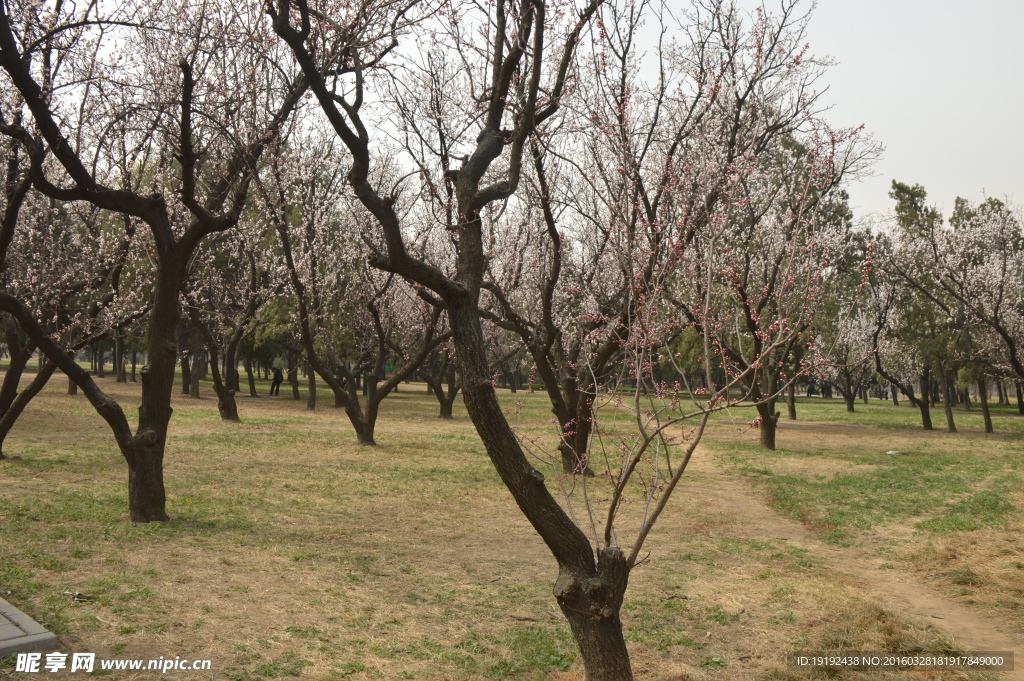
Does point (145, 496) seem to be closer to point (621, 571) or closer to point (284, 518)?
point (284, 518)

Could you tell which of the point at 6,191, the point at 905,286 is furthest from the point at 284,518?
the point at 905,286

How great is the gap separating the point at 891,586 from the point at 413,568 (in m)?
4.60

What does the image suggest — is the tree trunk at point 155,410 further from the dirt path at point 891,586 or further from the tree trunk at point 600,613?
the dirt path at point 891,586

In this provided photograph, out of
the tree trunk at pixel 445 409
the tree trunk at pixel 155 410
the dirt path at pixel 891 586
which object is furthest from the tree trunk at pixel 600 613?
the tree trunk at pixel 445 409

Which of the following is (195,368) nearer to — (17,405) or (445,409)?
(445,409)

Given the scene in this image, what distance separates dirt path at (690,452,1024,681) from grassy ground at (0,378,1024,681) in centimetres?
20

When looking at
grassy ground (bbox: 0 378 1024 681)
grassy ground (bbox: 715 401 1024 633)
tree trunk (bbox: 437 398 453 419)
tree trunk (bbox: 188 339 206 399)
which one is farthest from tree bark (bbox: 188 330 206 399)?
grassy ground (bbox: 715 401 1024 633)

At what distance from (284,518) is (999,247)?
80.5ft

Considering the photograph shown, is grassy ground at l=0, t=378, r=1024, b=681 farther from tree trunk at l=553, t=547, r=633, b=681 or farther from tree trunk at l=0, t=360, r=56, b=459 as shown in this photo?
tree trunk at l=553, t=547, r=633, b=681

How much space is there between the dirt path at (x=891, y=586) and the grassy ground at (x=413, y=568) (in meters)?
0.20

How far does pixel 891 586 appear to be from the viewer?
23.3ft

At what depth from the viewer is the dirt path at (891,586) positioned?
5625 millimetres

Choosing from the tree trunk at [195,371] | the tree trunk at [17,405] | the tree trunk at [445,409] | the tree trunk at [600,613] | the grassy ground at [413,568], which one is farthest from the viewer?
the tree trunk at [195,371]

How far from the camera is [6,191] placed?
10039 mm
